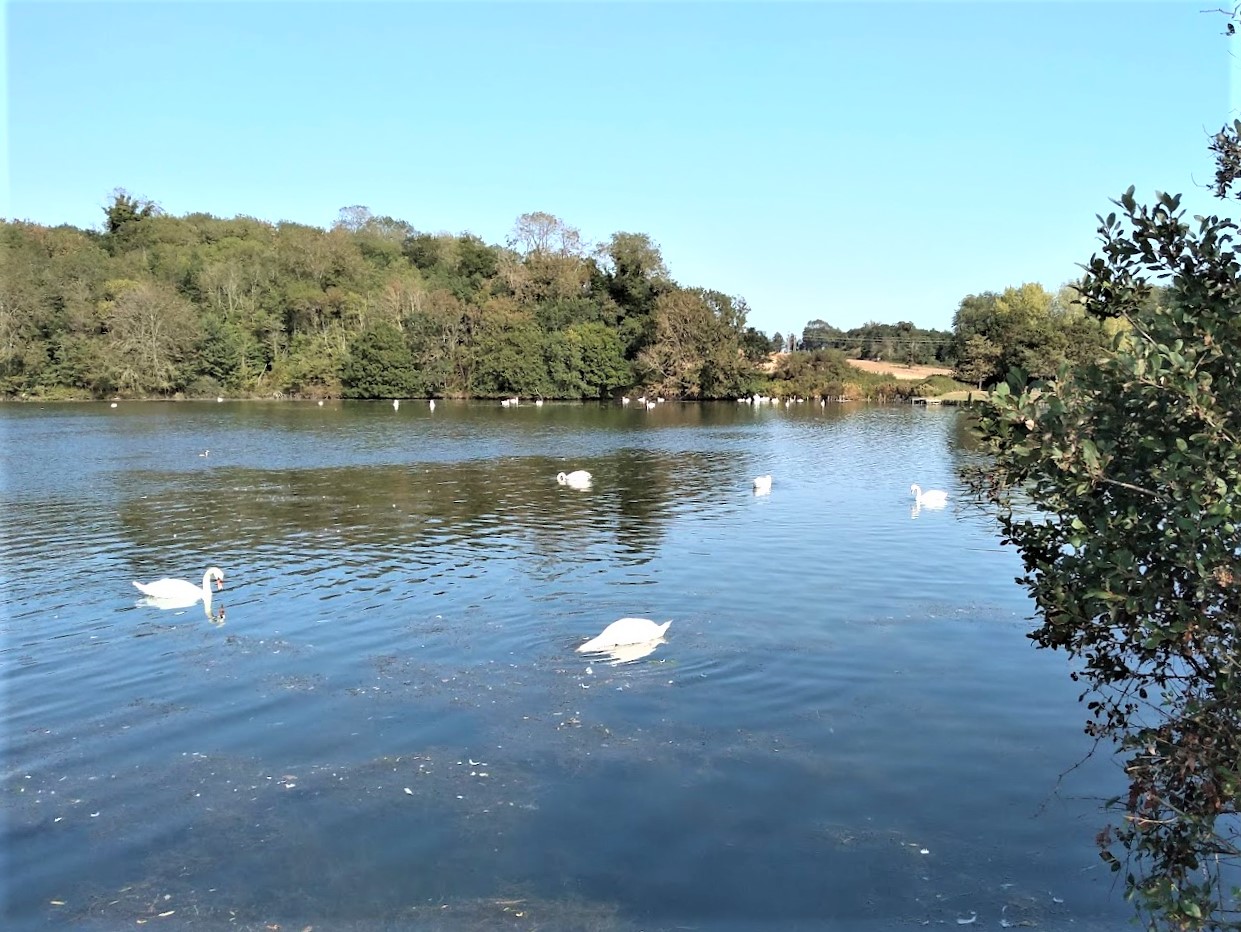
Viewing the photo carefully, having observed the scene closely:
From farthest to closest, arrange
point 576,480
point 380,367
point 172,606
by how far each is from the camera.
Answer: point 380,367 < point 576,480 < point 172,606

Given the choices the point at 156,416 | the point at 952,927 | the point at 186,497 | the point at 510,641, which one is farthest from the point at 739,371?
the point at 952,927

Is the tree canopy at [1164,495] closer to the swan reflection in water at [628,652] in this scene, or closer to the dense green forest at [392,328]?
the swan reflection in water at [628,652]

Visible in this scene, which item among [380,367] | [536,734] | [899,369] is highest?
[899,369]

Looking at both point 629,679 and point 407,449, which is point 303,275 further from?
point 629,679

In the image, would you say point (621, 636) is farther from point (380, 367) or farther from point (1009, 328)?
point (1009, 328)

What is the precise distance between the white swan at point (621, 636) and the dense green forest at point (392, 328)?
77998 mm

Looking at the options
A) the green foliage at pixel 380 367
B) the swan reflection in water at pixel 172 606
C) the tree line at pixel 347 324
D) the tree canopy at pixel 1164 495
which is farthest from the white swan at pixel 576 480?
the green foliage at pixel 380 367

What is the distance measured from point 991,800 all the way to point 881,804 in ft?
3.46

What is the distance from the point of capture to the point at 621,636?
505 inches

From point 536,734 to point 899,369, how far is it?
10677cm

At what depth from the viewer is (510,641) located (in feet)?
44.4

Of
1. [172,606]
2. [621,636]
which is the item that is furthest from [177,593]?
[621,636]

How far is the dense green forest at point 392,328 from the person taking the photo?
89.1m

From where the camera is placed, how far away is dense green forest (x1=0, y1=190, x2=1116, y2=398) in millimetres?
89062
